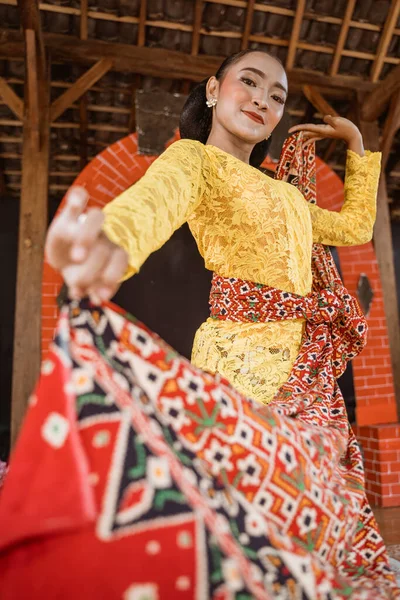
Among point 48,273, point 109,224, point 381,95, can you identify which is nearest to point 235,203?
point 109,224

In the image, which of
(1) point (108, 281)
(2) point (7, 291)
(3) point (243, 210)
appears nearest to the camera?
(1) point (108, 281)

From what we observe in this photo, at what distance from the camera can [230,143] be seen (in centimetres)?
150

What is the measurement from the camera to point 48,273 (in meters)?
3.55

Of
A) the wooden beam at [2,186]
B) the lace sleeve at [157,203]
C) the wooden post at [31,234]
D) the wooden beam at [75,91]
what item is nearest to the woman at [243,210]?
the lace sleeve at [157,203]

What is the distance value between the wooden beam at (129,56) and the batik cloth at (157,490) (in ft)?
13.8

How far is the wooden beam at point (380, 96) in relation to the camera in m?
4.54

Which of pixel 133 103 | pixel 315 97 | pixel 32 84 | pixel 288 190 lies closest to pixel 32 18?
pixel 32 84

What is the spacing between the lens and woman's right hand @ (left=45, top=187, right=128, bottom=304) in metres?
0.69

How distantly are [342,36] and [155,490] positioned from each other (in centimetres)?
492

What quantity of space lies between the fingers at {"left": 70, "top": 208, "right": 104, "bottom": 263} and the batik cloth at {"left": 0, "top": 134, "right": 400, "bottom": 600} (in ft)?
0.28

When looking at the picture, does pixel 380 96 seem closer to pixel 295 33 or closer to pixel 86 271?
pixel 295 33

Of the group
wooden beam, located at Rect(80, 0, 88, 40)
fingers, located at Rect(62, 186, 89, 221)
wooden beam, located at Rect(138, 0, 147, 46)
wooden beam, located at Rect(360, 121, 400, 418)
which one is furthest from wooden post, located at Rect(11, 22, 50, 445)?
fingers, located at Rect(62, 186, 89, 221)

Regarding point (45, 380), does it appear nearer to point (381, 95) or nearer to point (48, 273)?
point (48, 273)

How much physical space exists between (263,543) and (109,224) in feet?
1.74
